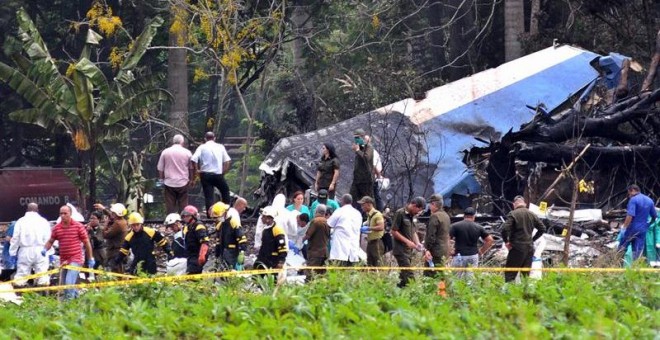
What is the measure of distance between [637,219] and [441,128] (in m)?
7.03

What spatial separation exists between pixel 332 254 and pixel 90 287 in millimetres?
5986

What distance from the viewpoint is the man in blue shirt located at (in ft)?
65.5

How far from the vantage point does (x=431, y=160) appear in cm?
2548

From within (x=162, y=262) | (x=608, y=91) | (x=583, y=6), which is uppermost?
(x=583, y=6)

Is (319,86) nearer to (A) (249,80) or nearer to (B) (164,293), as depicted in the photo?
(A) (249,80)

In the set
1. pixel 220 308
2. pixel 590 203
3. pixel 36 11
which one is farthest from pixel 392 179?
pixel 36 11

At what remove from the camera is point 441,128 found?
26469 mm

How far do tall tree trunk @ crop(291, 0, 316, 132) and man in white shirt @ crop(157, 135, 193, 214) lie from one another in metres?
10.8

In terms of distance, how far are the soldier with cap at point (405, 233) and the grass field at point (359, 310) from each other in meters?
4.79

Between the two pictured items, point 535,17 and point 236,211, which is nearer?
point 236,211

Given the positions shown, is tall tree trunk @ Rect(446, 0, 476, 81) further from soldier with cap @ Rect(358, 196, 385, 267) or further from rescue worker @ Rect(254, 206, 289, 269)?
rescue worker @ Rect(254, 206, 289, 269)

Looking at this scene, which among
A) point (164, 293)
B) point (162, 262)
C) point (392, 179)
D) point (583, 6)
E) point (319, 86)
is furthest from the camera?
point (319, 86)

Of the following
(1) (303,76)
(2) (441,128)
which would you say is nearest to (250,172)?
(1) (303,76)

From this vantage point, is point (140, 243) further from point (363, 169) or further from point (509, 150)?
point (509, 150)
